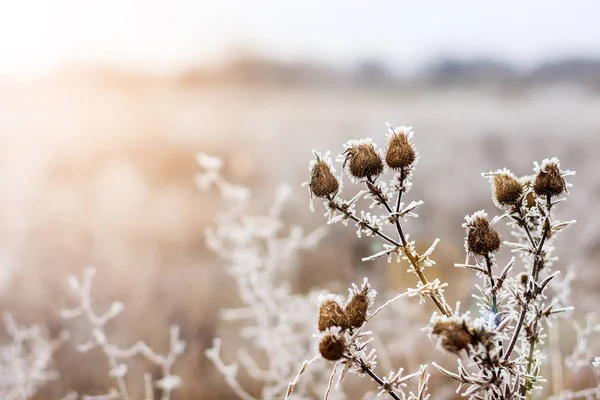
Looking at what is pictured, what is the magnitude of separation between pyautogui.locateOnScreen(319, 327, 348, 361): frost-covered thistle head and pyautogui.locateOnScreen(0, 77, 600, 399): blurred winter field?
2.45 feet

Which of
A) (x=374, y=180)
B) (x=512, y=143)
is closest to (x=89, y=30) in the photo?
(x=512, y=143)

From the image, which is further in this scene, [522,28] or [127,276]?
[522,28]

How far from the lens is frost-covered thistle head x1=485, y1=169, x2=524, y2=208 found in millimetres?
337

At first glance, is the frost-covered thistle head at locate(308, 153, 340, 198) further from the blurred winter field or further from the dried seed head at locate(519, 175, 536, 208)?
the blurred winter field

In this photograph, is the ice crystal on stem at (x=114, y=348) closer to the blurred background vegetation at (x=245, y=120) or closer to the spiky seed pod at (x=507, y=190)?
the spiky seed pod at (x=507, y=190)

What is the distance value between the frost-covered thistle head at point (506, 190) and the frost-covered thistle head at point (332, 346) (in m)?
0.12

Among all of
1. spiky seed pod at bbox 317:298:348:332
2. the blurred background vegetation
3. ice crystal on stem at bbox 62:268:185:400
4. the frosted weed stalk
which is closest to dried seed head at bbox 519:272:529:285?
the frosted weed stalk

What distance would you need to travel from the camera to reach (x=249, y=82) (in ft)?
5.13

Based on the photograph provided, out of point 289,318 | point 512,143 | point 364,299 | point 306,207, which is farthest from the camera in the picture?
point 512,143

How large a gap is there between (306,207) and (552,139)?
2.12 feet

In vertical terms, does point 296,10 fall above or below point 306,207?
above

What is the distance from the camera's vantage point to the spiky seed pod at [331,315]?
323 mm

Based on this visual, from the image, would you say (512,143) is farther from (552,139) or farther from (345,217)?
(345,217)

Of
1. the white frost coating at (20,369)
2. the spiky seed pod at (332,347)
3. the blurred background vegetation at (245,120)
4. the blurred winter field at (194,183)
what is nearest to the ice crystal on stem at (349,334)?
the spiky seed pod at (332,347)
